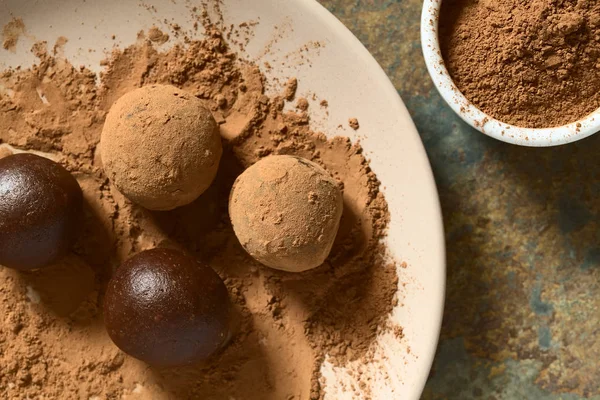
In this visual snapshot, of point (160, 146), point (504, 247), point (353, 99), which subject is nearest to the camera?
point (160, 146)

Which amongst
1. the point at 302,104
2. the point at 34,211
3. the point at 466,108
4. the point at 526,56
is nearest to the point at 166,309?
the point at 34,211

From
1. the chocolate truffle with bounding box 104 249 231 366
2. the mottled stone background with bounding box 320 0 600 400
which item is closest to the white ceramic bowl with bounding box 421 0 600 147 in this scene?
the mottled stone background with bounding box 320 0 600 400

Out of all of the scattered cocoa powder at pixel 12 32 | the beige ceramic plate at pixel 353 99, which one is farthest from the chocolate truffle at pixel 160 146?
the scattered cocoa powder at pixel 12 32

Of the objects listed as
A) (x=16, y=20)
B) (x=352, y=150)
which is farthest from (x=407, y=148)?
(x=16, y=20)

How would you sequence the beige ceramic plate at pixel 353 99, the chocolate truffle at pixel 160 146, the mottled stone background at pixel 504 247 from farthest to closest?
the mottled stone background at pixel 504 247
the beige ceramic plate at pixel 353 99
the chocolate truffle at pixel 160 146

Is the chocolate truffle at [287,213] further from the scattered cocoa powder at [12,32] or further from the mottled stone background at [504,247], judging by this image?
the scattered cocoa powder at [12,32]

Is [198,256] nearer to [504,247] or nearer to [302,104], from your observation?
[302,104]
